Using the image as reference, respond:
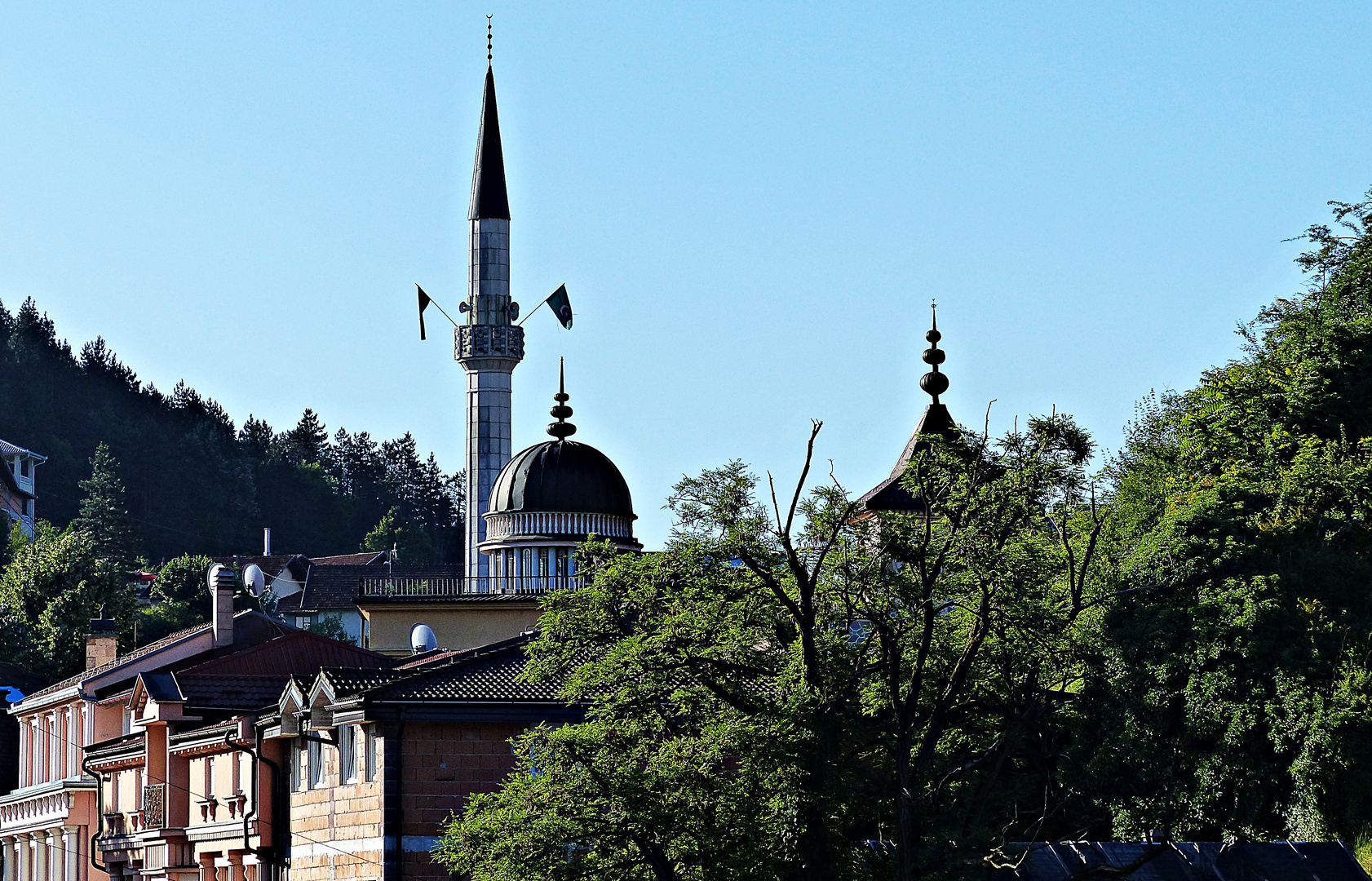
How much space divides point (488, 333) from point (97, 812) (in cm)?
3373

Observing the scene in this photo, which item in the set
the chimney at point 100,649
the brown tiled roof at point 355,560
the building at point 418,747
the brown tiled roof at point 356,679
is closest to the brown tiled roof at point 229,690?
the brown tiled roof at point 356,679

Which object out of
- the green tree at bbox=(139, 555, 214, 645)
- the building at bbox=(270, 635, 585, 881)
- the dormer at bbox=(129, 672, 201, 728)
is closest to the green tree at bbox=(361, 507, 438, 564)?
the green tree at bbox=(139, 555, 214, 645)

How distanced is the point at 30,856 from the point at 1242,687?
32349 millimetres

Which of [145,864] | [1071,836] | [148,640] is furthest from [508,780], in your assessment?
[148,640]

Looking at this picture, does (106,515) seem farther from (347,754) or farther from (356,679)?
(356,679)

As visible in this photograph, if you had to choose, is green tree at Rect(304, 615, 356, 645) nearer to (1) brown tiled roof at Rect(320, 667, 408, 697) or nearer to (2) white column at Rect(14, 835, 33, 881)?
(2) white column at Rect(14, 835, 33, 881)

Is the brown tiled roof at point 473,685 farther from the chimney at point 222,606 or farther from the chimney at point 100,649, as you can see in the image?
the chimney at point 100,649

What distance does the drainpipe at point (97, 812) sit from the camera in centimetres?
4484

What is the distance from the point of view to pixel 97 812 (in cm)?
4622

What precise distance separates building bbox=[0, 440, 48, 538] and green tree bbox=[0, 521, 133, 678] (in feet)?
222

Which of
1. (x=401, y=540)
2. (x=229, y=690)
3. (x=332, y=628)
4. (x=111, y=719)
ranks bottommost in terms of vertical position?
(x=111, y=719)

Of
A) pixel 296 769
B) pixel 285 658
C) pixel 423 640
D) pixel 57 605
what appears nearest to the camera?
pixel 296 769

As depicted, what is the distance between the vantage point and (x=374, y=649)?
5512cm

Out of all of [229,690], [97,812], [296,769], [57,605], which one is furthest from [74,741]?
[57,605]
